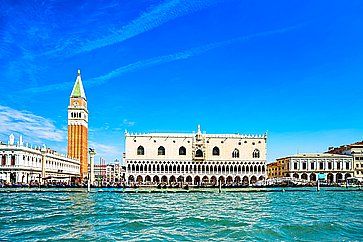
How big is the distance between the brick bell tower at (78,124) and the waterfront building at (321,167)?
1506 inches

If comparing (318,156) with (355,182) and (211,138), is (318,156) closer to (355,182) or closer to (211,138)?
(355,182)

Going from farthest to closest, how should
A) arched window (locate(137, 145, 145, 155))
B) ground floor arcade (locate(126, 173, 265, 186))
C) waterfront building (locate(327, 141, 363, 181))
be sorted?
waterfront building (locate(327, 141, 363, 181)), arched window (locate(137, 145, 145, 155)), ground floor arcade (locate(126, 173, 265, 186))

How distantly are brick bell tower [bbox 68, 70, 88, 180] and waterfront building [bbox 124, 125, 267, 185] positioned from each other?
14.0m

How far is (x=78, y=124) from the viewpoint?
9069 cm

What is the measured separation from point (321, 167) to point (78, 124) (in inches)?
1743

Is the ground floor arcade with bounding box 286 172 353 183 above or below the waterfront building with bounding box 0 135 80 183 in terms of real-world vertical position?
below

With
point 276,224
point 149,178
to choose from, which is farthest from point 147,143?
point 276,224

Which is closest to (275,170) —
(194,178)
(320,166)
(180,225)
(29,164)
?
(320,166)

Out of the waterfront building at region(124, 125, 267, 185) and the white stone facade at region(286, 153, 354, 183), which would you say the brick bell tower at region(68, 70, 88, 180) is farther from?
the white stone facade at region(286, 153, 354, 183)

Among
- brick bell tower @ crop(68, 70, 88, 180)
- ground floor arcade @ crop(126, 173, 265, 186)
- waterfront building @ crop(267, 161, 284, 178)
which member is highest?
brick bell tower @ crop(68, 70, 88, 180)

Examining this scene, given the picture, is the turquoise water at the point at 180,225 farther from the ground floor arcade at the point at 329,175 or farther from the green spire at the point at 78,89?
the green spire at the point at 78,89

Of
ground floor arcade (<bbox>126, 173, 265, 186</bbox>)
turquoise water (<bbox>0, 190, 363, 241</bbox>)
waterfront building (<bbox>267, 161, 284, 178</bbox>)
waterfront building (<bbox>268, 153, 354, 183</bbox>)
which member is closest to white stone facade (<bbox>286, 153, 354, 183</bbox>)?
waterfront building (<bbox>268, 153, 354, 183</bbox>)

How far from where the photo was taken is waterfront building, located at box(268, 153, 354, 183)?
85500mm

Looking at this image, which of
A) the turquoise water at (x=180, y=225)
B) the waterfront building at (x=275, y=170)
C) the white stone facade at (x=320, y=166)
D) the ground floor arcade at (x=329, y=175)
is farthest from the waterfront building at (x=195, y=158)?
the turquoise water at (x=180, y=225)
